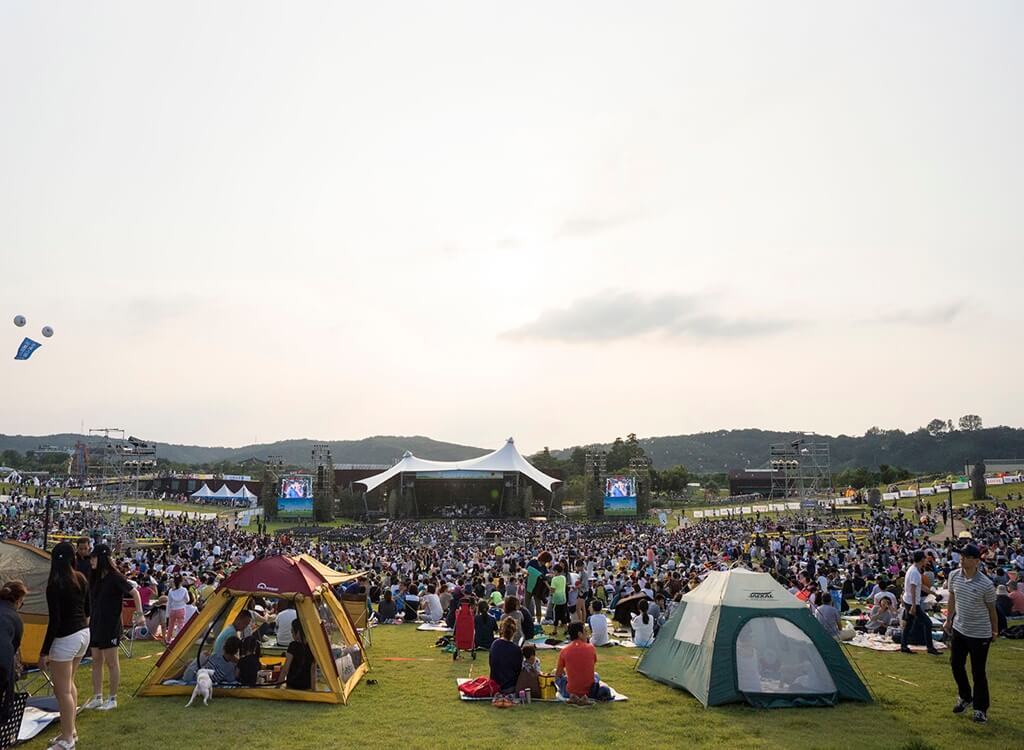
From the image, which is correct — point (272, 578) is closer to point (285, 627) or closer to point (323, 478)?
point (285, 627)

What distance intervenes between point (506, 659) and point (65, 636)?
394 cm

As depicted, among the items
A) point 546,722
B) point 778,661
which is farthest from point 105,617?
point 778,661

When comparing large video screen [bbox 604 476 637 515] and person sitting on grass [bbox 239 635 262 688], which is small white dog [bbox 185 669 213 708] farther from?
large video screen [bbox 604 476 637 515]

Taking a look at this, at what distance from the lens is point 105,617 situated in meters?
6.55

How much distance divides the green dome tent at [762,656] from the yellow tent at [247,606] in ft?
11.8

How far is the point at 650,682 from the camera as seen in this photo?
27.2 feet

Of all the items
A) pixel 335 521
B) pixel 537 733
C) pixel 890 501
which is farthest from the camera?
pixel 335 521

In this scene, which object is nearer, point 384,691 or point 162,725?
point 162,725

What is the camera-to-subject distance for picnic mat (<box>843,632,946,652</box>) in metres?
10.3

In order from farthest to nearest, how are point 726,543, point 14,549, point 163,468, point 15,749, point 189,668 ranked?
point 163,468, point 726,543, point 14,549, point 189,668, point 15,749

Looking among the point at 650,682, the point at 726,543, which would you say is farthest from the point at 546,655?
the point at 726,543

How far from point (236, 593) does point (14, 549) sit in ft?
9.06

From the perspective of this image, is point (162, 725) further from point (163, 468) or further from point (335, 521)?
point (163, 468)

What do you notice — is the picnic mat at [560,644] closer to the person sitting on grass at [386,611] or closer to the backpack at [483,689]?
A: the backpack at [483,689]
